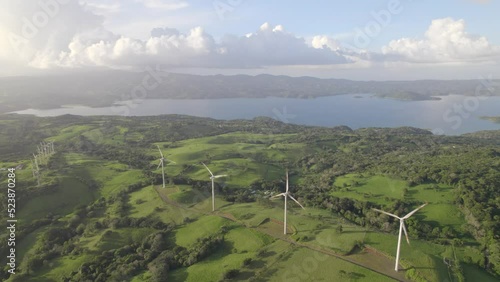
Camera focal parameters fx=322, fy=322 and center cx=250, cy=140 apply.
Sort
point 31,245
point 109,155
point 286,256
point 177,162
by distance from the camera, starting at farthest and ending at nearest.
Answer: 1. point 109,155
2. point 177,162
3. point 31,245
4. point 286,256

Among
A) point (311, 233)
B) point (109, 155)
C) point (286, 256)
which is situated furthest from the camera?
point (109, 155)

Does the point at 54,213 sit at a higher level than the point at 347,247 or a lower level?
lower

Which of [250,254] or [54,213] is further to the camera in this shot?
[54,213]

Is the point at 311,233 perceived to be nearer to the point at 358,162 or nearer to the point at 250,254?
the point at 250,254

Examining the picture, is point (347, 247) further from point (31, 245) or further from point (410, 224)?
point (31, 245)

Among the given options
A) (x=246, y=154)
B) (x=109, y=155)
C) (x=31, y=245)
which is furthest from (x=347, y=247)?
(x=109, y=155)

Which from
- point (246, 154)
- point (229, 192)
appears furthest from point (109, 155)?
point (229, 192)
